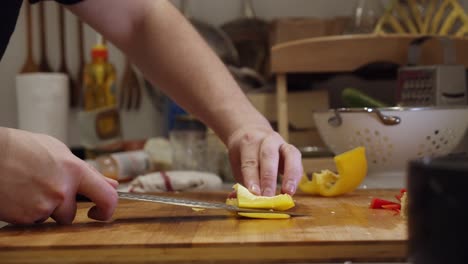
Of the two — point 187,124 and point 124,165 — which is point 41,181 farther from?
point 187,124

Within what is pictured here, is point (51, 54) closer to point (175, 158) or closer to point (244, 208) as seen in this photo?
point (175, 158)

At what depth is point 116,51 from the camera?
187 cm

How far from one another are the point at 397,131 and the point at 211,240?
1.77 ft

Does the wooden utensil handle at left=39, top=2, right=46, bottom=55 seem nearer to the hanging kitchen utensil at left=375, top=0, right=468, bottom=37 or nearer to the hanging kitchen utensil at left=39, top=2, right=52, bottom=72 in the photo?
the hanging kitchen utensil at left=39, top=2, right=52, bottom=72

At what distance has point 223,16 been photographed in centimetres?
182

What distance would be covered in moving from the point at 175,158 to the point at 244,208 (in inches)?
33.5

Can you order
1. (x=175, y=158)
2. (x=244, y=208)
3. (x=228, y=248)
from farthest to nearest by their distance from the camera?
(x=175, y=158), (x=244, y=208), (x=228, y=248)

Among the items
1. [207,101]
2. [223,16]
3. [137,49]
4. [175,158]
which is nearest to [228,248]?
[207,101]

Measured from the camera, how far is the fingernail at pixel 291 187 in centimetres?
82

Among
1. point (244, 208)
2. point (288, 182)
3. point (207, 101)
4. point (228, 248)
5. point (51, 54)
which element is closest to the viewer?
point (228, 248)

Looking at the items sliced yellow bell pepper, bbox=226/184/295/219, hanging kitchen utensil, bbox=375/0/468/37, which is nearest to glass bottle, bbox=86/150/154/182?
hanging kitchen utensil, bbox=375/0/468/37

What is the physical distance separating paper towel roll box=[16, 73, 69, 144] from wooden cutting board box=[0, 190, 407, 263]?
3.49 ft

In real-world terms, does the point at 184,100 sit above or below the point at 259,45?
below

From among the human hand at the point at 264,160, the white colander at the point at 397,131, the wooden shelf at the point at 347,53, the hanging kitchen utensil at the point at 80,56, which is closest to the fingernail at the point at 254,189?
the human hand at the point at 264,160
